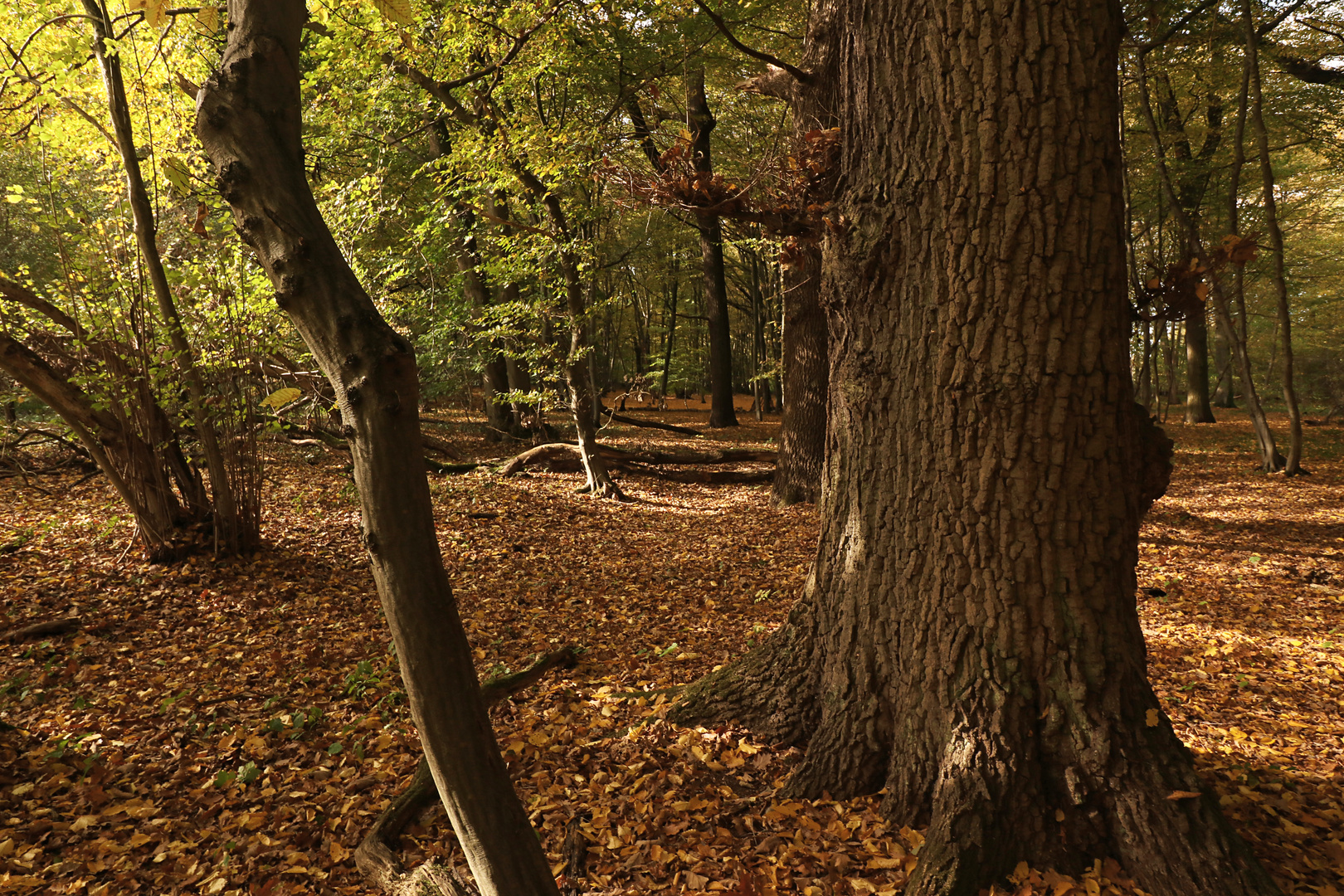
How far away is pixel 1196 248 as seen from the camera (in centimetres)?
991

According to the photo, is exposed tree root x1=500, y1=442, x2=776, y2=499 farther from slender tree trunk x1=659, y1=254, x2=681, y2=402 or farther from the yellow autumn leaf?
slender tree trunk x1=659, y1=254, x2=681, y2=402

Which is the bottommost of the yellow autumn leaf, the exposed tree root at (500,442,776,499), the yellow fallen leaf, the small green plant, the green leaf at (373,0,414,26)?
the yellow fallen leaf

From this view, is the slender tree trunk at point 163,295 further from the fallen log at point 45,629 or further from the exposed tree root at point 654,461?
the exposed tree root at point 654,461

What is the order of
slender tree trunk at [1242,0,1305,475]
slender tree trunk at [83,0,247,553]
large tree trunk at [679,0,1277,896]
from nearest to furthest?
1. large tree trunk at [679,0,1277,896]
2. slender tree trunk at [83,0,247,553]
3. slender tree trunk at [1242,0,1305,475]

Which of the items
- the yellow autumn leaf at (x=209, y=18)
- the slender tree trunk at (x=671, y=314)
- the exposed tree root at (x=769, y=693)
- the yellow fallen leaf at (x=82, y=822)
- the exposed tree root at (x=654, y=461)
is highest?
the slender tree trunk at (x=671, y=314)

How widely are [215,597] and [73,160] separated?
4935 mm

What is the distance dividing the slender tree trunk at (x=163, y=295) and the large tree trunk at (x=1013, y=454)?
19.0 feet

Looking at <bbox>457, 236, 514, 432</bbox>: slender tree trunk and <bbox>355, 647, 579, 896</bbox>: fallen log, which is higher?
<bbox>457, 236, 514, 432</bbox>: slender tree trunk

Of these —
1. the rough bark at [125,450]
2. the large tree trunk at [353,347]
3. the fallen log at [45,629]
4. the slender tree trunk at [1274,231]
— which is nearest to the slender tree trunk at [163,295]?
the rough bark at [125,450]

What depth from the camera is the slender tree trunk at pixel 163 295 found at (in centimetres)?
559

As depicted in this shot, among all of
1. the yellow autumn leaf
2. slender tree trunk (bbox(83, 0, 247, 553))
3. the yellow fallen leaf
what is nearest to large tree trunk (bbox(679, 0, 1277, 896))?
the yellow autumn leaf

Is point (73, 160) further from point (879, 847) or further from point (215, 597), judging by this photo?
point (879, 847)

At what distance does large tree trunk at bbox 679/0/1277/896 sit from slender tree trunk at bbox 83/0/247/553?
5795 millimetres

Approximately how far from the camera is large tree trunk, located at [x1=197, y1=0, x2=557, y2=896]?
1.52 m
